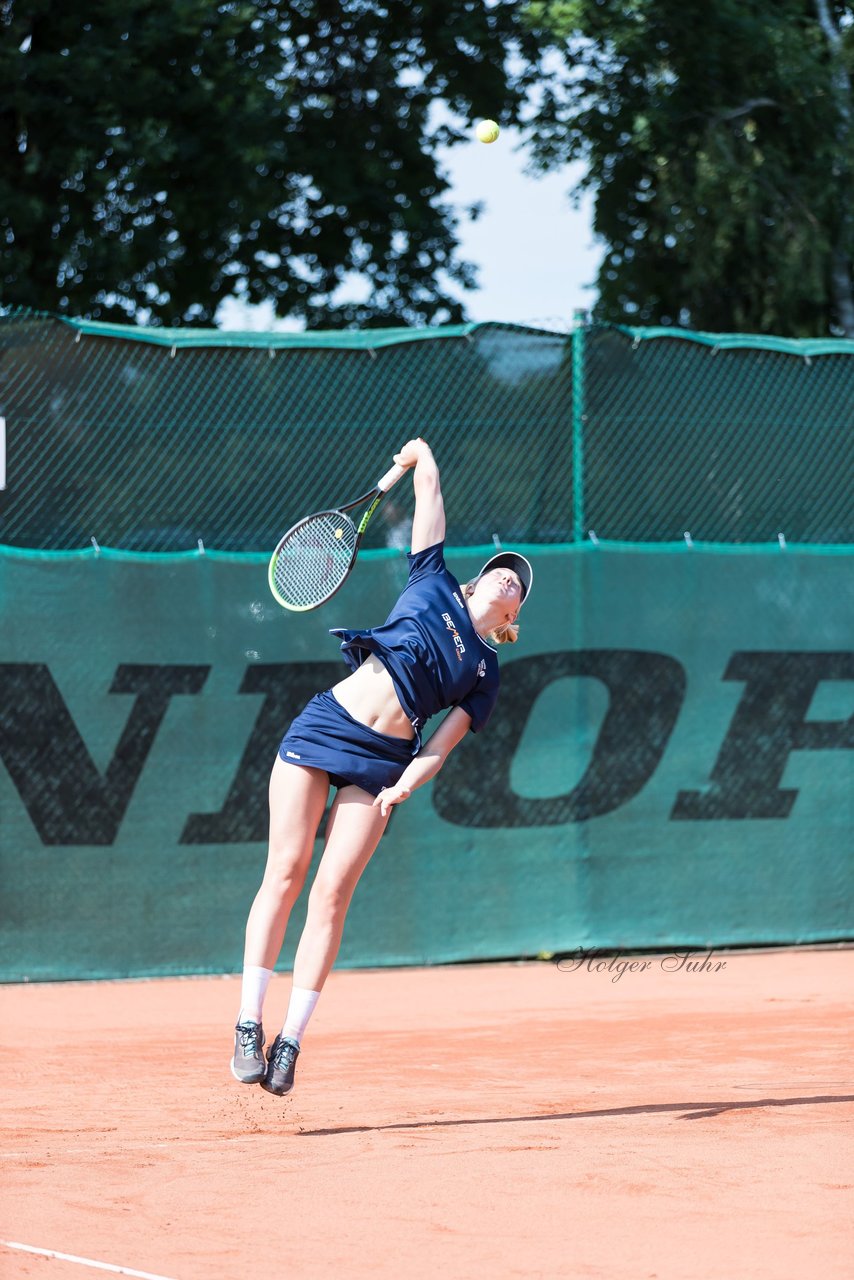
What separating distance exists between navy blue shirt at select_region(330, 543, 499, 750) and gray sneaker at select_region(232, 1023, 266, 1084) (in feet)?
3.15

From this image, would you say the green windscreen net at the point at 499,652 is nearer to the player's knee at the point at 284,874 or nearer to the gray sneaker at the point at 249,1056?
the player's knee at the point at 284,874

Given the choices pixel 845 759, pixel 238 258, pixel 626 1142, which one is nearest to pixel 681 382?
pixel 845 759

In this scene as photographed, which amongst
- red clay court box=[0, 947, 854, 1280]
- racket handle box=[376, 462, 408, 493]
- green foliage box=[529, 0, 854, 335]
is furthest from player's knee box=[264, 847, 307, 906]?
green foliage box=[529, 0, 854, 335]

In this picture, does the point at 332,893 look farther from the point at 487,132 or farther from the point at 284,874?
the point at 487,132

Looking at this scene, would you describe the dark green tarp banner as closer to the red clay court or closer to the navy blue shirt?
the red clay court

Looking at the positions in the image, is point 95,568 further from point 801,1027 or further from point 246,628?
point 801,1027

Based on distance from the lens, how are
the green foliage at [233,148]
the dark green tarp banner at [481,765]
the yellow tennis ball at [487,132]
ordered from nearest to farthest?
1. the dark green tarp banner at [481,765]
2. the yellow tennis ball at [487,132]
3. the green foliage at [233,148]

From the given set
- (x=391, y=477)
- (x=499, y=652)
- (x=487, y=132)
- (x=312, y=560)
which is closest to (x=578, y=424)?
(x=499, y=652)

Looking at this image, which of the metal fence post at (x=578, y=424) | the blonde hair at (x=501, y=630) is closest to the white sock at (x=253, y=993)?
the blonde hair at (x=501, y=630)

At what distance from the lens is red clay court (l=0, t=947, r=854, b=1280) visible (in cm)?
335

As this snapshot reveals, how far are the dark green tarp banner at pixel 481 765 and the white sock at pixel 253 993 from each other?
287 cm

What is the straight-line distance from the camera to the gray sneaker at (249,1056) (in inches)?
172

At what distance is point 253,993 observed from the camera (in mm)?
4488

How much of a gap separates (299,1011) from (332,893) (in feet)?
1.13
